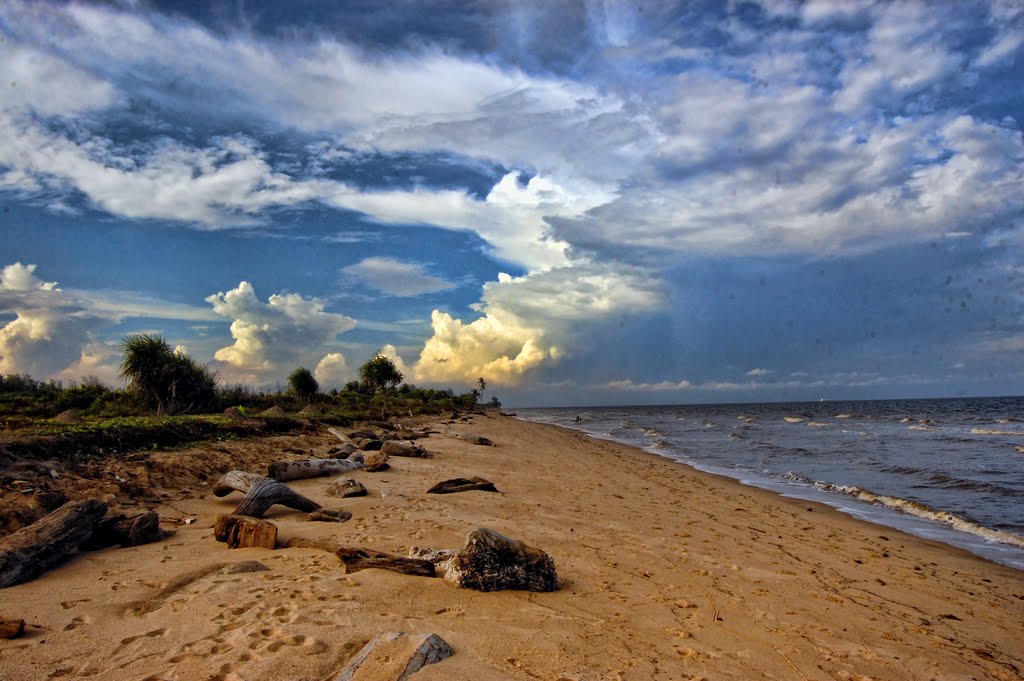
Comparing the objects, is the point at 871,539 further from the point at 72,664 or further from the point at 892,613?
the point at 72,664

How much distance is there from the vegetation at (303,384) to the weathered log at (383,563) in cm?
4133

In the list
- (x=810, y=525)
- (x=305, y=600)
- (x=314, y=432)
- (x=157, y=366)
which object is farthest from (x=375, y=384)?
(x=305, y=600)

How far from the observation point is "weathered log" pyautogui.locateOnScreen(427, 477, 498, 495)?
1173cm

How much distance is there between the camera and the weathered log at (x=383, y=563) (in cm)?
610

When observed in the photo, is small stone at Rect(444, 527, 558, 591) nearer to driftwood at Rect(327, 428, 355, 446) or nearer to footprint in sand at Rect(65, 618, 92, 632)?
footprint in sand at Rect(65, 618, 92, 632)

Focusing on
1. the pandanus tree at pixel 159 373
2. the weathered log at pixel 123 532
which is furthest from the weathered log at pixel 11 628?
the pandanus tree at pixel 159 373

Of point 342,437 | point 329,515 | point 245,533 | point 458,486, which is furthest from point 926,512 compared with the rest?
point 342,437

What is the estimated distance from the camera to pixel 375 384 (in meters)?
60.5

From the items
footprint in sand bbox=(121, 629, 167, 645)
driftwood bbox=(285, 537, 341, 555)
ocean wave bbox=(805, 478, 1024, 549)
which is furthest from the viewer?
ocean wave bbox=(805, 478, 1024, 549)

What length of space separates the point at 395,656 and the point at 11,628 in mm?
3036

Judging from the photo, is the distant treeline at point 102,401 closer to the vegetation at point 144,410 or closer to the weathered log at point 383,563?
the vegetation at point 144,410

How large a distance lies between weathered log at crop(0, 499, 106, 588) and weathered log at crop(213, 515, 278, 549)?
54.9 inches

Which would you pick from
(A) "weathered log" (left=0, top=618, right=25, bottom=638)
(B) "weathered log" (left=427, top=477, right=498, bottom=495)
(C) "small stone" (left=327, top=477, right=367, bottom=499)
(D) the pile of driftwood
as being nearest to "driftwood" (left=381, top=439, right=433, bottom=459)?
(B) "weathered log" (left=427, top=477, right=498, bottom=495)

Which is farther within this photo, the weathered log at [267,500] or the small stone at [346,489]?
the small stone at [346,489]
